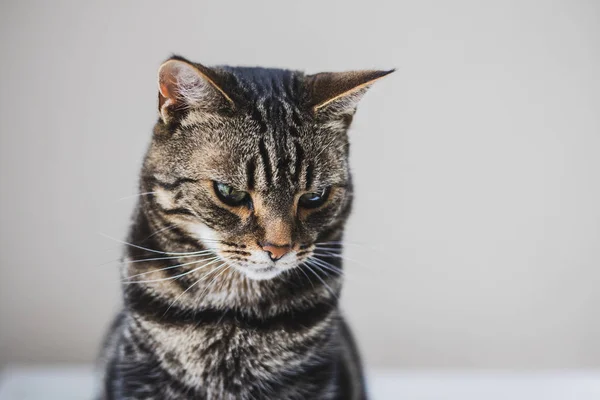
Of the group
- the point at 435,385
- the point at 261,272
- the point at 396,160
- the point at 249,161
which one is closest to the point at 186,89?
the point at 249,161

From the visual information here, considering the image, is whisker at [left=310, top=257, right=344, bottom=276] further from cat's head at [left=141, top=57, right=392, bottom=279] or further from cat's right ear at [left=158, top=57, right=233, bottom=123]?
cat's right ear at [left=158, top=57, right=233, bottom=123]

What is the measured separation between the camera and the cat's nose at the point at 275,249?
0.70 metres

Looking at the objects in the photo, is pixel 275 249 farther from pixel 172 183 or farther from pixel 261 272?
pixel 172 183

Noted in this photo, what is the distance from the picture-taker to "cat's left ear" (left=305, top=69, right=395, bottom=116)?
0.70m

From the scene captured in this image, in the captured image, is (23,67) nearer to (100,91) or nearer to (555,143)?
(100,91)

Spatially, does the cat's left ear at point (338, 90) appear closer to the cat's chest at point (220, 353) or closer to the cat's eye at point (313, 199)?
the cat's eye at point (313, 199)

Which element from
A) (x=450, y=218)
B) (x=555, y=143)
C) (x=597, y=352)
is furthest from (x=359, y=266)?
(x=597, y=352)

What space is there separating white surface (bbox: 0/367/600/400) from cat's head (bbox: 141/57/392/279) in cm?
58

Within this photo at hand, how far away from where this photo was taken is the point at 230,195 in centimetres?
71

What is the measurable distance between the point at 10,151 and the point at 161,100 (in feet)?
2.07

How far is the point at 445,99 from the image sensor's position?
120 centimetres

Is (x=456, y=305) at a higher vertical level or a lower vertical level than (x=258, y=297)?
lower

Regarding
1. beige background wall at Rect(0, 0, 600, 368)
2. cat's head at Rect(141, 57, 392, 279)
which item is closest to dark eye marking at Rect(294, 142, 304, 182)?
cat's head at Rect(141, 57, 392, 279)

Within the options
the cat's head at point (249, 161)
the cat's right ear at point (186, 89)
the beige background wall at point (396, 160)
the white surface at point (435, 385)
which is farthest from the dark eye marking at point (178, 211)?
the white surface at point (435, 385)
